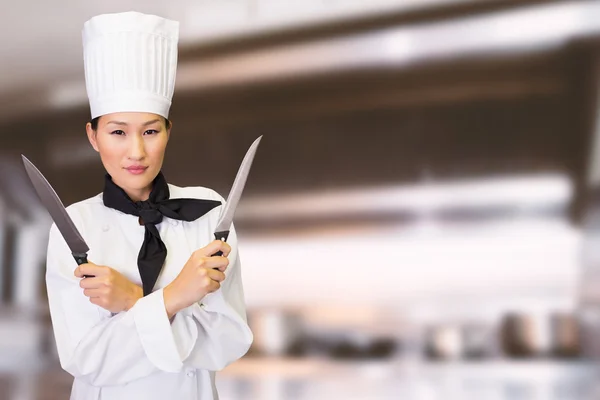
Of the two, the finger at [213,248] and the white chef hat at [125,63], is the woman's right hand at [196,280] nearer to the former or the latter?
the finger at [213,248]

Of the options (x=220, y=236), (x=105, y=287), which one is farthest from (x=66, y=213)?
(x=220, y=236)

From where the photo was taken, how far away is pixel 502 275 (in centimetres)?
206

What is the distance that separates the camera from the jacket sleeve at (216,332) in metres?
1.04

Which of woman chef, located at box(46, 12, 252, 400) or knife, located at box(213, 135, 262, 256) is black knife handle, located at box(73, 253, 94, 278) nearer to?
woman chef, located at box(46, 12, 252, 400)

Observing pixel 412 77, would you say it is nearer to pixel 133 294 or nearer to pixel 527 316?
pixel 527 316

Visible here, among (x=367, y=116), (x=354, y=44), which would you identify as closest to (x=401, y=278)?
(x=367, y=116)

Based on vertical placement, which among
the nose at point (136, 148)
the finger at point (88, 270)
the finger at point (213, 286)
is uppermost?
the nose at point (136, 148)

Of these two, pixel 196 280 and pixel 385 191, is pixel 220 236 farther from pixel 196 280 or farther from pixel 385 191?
pixel 385 191

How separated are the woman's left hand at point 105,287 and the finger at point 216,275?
135mm

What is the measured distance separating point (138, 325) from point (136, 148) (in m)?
0.28

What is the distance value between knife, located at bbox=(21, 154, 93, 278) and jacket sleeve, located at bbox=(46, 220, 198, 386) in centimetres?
10

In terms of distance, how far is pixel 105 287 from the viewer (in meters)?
0.99

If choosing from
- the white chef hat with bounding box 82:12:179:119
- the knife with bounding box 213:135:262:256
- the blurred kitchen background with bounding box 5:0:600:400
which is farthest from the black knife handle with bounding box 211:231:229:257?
the blurred kitchen background with bounding box 5:0:600:400

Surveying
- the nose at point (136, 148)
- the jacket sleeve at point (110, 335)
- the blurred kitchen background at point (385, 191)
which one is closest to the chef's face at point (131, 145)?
the nose at point (136, 148)
